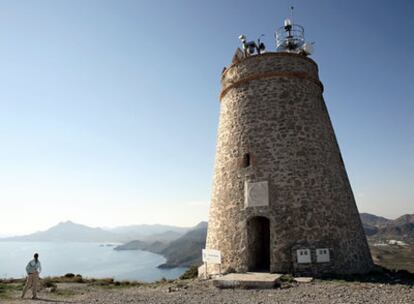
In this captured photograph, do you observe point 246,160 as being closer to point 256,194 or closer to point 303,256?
point 256,194

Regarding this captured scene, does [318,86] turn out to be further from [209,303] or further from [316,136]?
[209,303]

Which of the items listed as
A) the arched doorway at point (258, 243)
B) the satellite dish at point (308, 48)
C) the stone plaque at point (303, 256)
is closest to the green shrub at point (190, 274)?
the arched doorway at point (258, 243)

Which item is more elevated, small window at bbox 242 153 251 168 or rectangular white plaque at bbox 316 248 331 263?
small window at bbox 242 153 251 168

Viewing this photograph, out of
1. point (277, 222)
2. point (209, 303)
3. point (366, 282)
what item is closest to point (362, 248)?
point (366, 282)

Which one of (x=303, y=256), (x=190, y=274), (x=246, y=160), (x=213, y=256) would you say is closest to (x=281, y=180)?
(x=246, y=160)

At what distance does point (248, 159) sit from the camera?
1302 cm

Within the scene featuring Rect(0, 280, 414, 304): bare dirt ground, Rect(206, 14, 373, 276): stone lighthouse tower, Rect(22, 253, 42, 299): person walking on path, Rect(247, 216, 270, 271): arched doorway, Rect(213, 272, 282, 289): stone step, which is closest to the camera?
Rect(0, 280, 414, 304): bare dirt ground

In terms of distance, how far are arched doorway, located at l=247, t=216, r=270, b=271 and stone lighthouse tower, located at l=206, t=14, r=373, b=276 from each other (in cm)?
4

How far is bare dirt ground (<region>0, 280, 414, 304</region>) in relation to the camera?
7570mm

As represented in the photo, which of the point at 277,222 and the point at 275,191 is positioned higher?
the point at 275,191

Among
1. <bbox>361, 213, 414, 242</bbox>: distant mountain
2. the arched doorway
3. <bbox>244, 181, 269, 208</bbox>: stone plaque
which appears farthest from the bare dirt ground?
<bbox>361, 213, 414, 242</bbox>: distant mountain

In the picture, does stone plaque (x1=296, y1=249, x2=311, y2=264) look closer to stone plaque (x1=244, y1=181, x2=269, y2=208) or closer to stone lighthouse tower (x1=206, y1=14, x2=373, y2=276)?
stone lighthouse tower (x1=206, y1=14, x2=373, y2=276)

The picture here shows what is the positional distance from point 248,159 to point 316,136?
3050 mm

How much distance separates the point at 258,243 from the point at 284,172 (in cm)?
332
